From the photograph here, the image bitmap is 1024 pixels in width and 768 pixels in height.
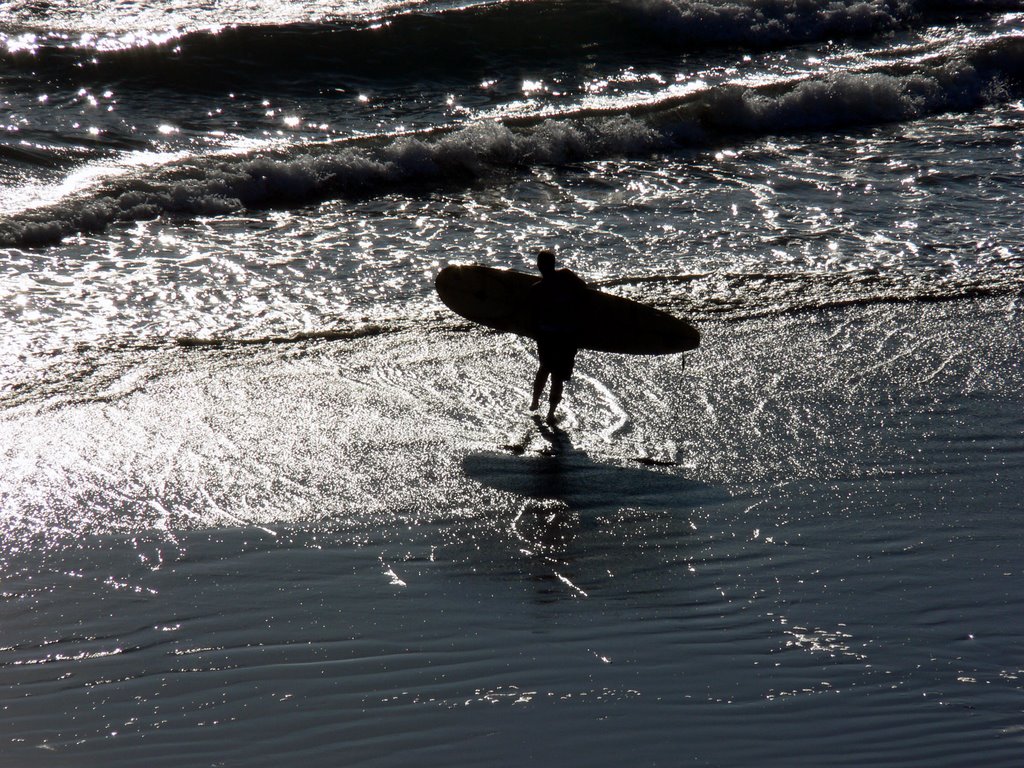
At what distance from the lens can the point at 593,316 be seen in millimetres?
8617

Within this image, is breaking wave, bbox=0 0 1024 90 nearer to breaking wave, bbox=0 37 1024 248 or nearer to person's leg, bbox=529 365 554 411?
breaking wave, bbox=0 37 1024 248

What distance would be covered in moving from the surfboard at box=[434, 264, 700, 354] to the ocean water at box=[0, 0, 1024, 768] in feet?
1.05

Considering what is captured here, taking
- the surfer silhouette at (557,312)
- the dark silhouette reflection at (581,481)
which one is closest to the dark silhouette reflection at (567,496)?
the dark silhouette reflection at (581,481)

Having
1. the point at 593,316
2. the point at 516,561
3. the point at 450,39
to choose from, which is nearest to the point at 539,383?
the point at 593,316

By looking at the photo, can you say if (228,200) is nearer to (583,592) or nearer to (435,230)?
(435,230)

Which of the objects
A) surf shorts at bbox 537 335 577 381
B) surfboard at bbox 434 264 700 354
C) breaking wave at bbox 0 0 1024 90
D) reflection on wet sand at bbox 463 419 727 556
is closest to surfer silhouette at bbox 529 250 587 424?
surf shorts at bbox 537 335 577 381

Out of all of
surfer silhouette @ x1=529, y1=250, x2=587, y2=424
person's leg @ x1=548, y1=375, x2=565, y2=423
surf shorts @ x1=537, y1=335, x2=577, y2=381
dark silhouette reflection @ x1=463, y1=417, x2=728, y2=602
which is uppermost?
surfer silhouette @ x1=529, y1=250, x2=587, y2=424

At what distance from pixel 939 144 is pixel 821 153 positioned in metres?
1.80

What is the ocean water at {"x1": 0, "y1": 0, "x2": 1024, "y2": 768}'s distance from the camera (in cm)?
477

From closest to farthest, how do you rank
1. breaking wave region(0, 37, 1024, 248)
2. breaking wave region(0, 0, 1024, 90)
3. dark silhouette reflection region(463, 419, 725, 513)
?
dark silhouette reflection region(463, 419, 725, 513)
breaking wave region(0, 37, 1024, 248)
breaking wave region(0, 0, 1024, 90)

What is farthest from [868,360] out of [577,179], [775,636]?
[577,179]

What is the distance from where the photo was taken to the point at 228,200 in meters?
13.0

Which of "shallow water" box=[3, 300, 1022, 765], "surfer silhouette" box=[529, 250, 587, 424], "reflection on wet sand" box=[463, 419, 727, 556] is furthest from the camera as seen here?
"surfer silhouette" box=[529, 250, 587, 424]

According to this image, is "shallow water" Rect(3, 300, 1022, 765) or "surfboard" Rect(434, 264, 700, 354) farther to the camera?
"surfboard" Rect(434, 264, 700, 354)
